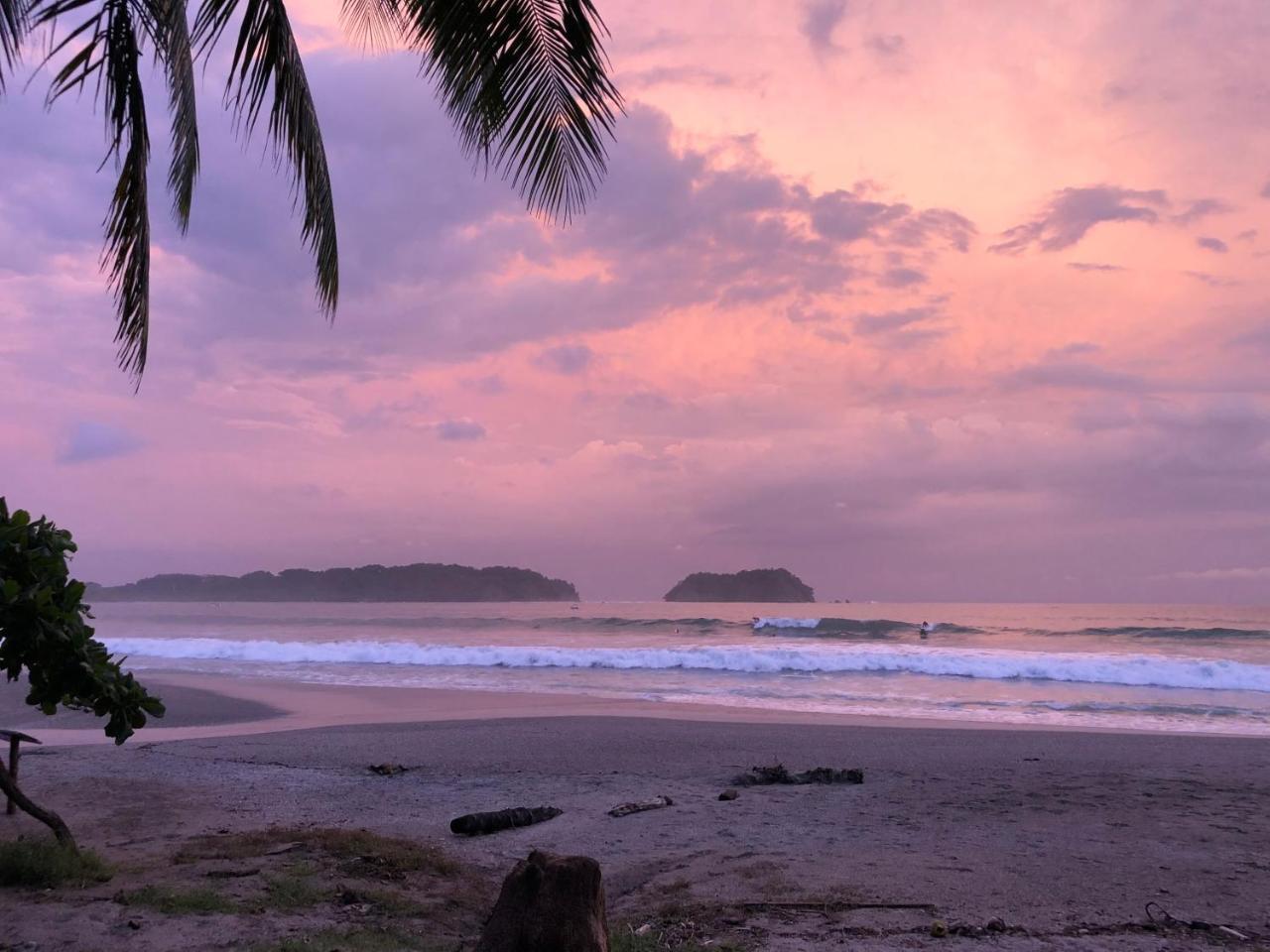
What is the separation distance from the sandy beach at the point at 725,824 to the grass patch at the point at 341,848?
0.41ft

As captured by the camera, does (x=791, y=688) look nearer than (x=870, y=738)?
No

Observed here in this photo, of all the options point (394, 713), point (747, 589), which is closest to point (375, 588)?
point (747, 589)

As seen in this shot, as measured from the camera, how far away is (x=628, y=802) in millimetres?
7871

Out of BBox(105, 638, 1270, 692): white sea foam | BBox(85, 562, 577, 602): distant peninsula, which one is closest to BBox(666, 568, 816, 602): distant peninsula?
BBox(85, 562, 577, 602): distant peninsula

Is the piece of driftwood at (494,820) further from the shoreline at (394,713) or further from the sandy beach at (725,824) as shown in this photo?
the shoreline at (394,713)

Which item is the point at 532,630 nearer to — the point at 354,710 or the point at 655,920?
the point at 354,710

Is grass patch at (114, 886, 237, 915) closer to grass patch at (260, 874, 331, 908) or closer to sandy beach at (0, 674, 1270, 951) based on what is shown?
sandy beach at (0, 674, 1270, 951)

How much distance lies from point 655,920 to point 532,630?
4584 cm

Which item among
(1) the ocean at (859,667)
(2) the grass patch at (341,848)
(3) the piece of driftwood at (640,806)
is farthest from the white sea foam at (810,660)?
Result: (2) the grass patch at (341,848)

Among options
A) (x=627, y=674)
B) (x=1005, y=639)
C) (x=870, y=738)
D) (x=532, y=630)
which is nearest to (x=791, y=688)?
(x=627, y=674)

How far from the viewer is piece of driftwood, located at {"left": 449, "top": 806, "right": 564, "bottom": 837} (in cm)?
684

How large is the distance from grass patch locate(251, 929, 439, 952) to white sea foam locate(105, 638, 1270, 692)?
2230cm

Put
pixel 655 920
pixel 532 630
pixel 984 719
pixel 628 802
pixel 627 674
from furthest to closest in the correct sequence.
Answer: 1. pixel 532 630
2. pixel 627 674
3. pixel 984 719
4. pixel 628 802
5. pixel 655 920

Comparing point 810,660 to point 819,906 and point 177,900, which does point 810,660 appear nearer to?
point 819,906
